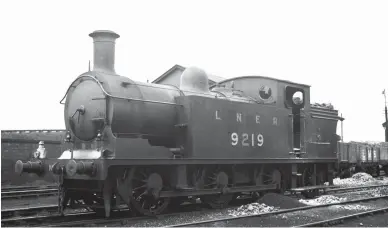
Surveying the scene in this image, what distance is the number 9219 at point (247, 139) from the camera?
10.3 m

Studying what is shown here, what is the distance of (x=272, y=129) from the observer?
37.4 ft

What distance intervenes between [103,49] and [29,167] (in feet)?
9.00

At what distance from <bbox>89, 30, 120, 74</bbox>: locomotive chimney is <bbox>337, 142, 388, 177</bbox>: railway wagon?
13985 mm

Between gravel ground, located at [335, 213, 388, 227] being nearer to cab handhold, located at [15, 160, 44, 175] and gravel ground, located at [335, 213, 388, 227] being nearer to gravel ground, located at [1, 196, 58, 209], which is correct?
cab handhold, located at [15, 160, 44, 175]

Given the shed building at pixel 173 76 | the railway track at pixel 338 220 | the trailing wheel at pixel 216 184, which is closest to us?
the railway track at pixel 338 220

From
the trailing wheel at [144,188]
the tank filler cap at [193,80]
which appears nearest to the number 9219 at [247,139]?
the tank filler cap at [193,80]

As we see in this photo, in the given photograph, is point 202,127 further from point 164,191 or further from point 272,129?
point 272,129

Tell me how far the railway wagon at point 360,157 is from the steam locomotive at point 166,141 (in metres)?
9.52

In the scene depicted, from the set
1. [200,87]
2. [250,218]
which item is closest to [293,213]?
[250,218]

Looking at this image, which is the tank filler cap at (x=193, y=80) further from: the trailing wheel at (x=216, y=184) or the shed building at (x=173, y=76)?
the shed building at (x=173, y=76)

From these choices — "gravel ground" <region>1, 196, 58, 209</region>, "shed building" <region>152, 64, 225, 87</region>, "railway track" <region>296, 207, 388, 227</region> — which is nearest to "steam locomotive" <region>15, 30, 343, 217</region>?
"gravel ground" <region>1, 196, 58, 209</region>

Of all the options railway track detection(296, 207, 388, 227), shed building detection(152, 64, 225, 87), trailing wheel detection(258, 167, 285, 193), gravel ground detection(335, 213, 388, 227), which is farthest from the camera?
shed building detection(152, 64, 225, 87)

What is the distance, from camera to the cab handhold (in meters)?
8.41

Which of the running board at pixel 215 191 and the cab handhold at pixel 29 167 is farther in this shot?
the running board at pixel 215 191
